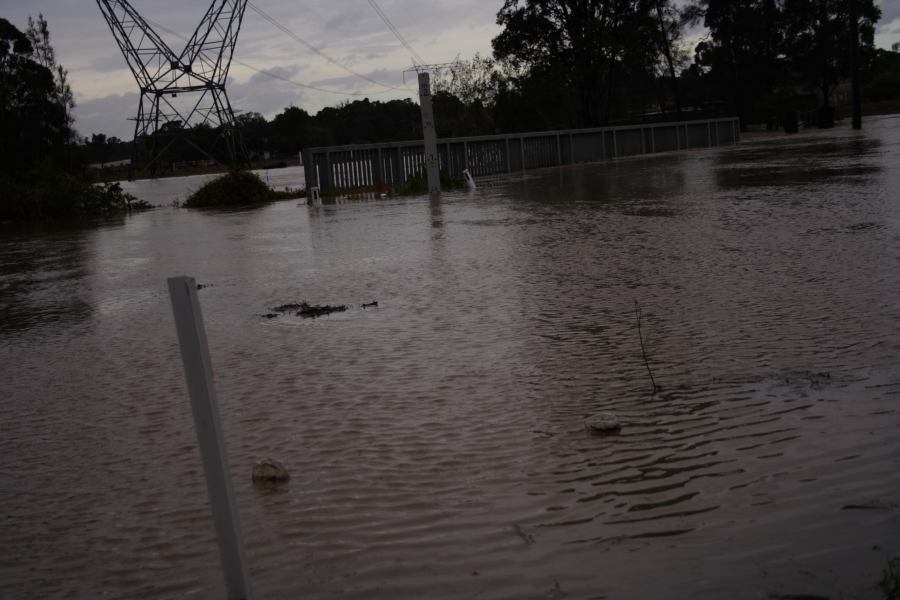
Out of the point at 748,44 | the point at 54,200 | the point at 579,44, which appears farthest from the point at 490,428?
the point at 748,44

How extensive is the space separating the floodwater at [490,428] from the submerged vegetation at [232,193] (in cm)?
1871

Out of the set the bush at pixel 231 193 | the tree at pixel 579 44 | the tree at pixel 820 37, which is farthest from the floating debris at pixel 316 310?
the tree at pixel 820 37

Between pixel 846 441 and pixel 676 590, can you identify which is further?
pixel 846 441

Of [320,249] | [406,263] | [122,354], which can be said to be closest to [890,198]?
[406,263]

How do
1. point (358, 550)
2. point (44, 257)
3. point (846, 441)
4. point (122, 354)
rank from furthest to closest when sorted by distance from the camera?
point (44, 257), point (122, 354), point (846, 441), point (358, 550)

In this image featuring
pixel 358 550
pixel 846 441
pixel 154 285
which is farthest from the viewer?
pixel 154 285

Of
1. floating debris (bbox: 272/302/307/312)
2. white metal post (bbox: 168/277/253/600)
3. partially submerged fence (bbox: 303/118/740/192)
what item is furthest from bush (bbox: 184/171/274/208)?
white metal post (bbox: 168/277/253/600)

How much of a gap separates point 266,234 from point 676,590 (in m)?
13.3

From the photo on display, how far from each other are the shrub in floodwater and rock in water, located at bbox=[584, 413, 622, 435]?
24763 millimetres

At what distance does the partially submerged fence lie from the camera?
98.4 ft

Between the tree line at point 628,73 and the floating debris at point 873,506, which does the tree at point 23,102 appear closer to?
the tree line at point 628,73

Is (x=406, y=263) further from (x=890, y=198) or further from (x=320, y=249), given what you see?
(x=890, y=198)

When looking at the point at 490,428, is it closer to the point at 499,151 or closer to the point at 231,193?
the point at 231,193

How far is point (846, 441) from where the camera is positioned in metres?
3.88
